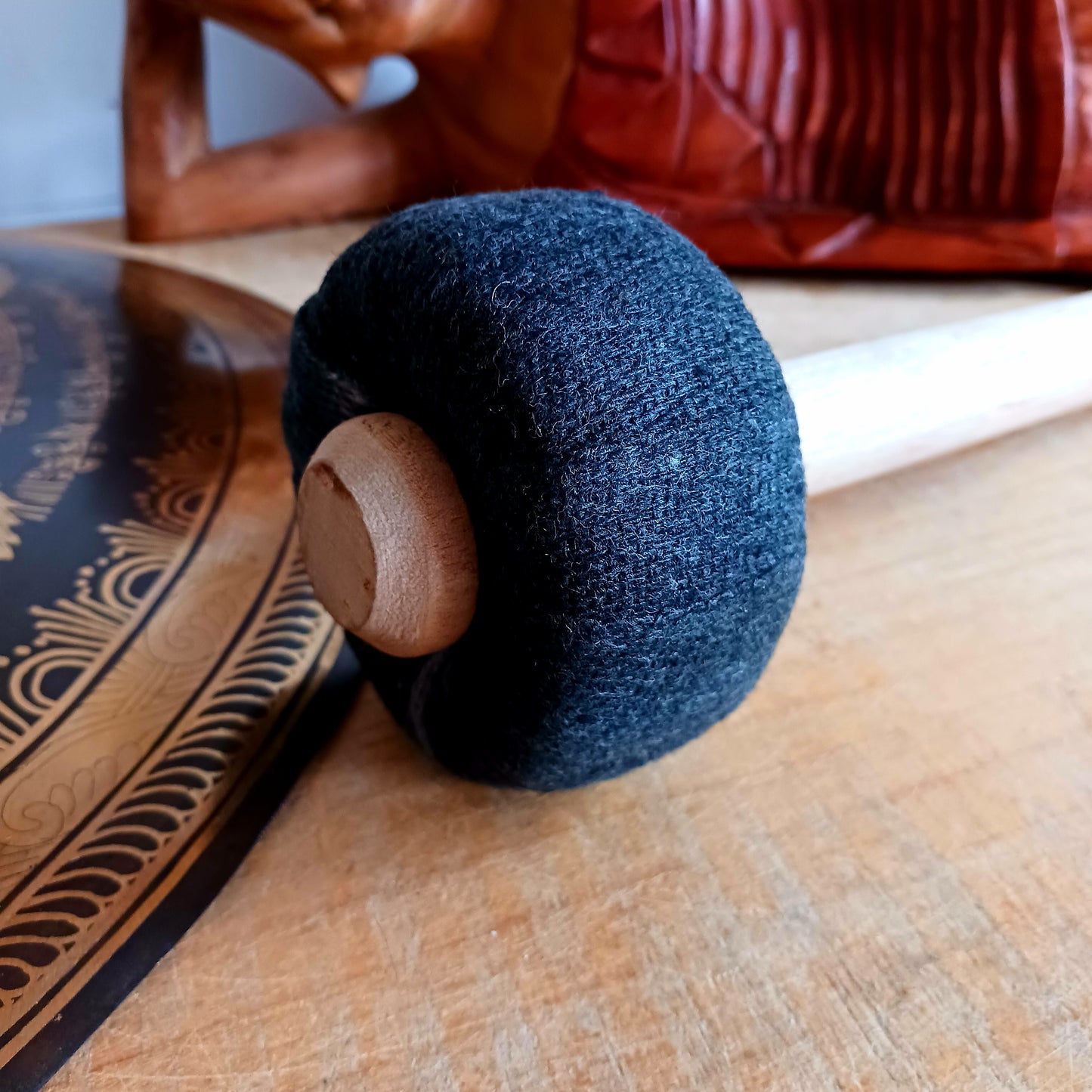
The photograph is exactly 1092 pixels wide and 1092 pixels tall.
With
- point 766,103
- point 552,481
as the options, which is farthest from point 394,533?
point 766,103

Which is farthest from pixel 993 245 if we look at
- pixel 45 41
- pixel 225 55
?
pixel 45 41

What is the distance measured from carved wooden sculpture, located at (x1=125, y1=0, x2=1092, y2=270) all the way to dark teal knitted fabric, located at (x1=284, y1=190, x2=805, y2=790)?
2.18 feet

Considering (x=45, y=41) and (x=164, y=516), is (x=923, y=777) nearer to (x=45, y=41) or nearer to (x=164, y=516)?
(x=164, y=516)

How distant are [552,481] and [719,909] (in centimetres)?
24

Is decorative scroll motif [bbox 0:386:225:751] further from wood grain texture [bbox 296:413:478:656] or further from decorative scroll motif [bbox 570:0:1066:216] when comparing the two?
decorative scroll motif [bbox 570:0:1066:216]

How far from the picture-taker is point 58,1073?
0.41 metres

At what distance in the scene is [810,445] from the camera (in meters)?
0.57

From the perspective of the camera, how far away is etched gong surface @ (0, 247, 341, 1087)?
1.54ft

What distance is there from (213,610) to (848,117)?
0.86 m

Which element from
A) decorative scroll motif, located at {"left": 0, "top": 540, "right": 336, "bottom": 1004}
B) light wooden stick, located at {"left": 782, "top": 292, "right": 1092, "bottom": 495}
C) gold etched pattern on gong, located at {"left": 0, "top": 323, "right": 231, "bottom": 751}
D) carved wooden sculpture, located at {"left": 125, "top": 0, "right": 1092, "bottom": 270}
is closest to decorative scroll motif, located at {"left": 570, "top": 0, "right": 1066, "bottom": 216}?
carved wooden sculpture, located at {"left": 125, "top": 0, "right": 1092, "bottom": 270}

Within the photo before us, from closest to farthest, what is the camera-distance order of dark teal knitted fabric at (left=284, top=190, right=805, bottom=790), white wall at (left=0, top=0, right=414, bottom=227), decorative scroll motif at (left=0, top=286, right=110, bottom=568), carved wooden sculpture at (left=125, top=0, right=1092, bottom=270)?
dark teal knitted fabric at (left=284, top=190, right=805, bottom=790) < decorative scroll motif at (left=0, top=286, right=110, bottom=568) < carved wooden sculpture at (left=125, top=0, right=1092, bottom=270) < white wall at (left=0, top=0, right=414, bottom=227)

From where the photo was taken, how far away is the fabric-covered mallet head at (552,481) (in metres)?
0.39

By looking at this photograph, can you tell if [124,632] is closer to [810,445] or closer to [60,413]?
[60,413]

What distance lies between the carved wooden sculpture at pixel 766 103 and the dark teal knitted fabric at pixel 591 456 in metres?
0.66
